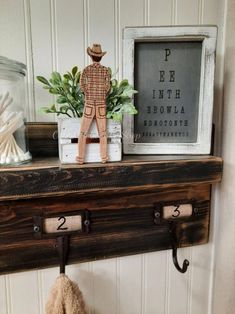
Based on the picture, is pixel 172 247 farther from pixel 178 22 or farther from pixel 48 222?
pixel 178 22

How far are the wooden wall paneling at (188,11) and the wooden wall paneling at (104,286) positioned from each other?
2.19ft

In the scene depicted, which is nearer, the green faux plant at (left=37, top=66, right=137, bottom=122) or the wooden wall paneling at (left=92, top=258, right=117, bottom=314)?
the green faux plant at (left=37, top=66, right=137, bottom=122)

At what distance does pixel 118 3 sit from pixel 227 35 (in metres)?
0.29

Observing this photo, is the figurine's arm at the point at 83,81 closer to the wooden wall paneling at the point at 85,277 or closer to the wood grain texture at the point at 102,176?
the wood grain texture at the point at 102,176

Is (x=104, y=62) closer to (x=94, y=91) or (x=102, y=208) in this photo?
(x=94, y=91)

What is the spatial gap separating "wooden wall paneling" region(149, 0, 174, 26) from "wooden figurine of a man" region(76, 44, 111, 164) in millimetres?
234

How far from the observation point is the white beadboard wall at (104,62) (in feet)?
2.01

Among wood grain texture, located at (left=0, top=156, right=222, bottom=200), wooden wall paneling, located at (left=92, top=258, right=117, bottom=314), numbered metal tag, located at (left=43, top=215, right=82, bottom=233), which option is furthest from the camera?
wooden wall paneling, located at (left=92, top=258, right=117, bottom=314)

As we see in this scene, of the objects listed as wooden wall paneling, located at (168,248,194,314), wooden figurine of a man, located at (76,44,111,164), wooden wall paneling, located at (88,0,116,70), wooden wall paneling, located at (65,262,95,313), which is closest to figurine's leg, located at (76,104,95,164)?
wooden figurine of a man, located at (76,44,111,164)

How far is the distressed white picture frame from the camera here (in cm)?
59

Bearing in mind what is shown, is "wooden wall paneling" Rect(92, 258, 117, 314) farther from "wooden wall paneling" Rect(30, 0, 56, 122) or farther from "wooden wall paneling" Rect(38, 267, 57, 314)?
"wooden wall paneling" Rect(30, 0, 56, 122)

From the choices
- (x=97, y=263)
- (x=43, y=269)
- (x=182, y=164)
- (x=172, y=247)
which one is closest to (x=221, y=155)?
(x=182, y=164)

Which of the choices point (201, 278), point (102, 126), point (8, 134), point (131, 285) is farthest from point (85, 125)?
point (201, 278)

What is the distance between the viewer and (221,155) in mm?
692
